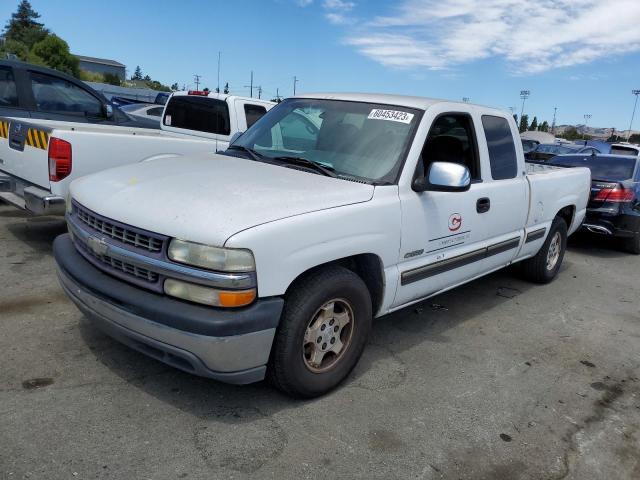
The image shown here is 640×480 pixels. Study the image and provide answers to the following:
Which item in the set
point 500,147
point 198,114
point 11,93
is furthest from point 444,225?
point 11,93

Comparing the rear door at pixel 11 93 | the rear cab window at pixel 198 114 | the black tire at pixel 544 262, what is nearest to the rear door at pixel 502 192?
the black tire at pixel 544 262

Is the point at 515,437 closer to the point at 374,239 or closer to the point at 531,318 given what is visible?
the point at 374,239

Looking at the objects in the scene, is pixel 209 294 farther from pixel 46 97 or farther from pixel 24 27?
pixel 24 27

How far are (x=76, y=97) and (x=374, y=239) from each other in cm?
Answer: 595

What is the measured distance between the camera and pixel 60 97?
7402mm

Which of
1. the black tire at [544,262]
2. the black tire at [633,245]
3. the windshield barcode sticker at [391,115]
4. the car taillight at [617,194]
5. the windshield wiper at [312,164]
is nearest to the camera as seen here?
the windshield wiper at [312,164]

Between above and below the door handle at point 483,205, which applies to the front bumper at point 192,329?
below

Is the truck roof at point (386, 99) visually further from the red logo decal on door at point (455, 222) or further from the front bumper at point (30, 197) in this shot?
the front bumper at point (30, 197)

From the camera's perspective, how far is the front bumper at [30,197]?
5008mm

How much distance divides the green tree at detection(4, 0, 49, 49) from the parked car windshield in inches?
4232

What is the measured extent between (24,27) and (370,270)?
393 feet

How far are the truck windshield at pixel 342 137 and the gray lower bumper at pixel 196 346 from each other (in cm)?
137

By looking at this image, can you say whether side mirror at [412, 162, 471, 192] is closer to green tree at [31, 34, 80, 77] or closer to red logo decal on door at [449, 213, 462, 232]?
red logo decal on door at [449, 213, 462, 232]

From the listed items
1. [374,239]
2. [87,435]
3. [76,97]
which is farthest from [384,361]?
[76,97]
